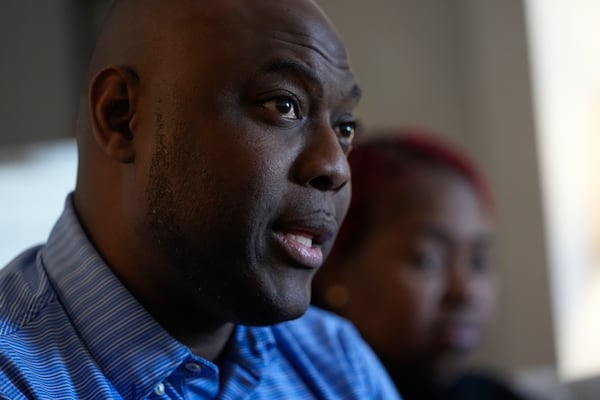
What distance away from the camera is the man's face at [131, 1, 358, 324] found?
780 millimetres

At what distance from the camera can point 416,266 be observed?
62.1 inches

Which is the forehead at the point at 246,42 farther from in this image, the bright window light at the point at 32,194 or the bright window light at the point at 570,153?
the bright window light at the point at 570,153

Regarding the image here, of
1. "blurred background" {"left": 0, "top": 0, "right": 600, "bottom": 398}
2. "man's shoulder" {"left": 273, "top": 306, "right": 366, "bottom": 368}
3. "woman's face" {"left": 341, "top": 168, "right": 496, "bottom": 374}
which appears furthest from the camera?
"blurred background" {"left": 0, "top": 0, "right": 600, "bottom": 398}

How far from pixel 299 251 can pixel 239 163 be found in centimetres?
10

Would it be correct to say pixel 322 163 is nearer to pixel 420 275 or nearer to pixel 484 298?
pixel 420 275

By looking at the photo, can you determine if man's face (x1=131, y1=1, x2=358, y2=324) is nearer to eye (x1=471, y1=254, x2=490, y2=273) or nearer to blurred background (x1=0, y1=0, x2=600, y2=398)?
eye (x1=471, y1=254, x2=490, y2=273)

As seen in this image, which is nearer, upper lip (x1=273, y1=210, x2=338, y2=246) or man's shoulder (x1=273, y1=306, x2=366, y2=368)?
upper lip (x1=273, y1=210, x2=338, y2=246)

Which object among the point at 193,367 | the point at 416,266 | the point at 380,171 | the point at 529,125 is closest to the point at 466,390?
the point at 416,266

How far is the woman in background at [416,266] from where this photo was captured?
1.57 meters

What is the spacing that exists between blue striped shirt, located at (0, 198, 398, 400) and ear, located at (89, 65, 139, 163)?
0.10 meters

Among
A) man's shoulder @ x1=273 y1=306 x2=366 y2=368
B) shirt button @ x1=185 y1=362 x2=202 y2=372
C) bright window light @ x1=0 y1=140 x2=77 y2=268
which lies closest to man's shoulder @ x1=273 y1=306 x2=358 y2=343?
man's shoulder @ x1=273 y1=306 x2=366 y2=368

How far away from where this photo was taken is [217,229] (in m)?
0.78

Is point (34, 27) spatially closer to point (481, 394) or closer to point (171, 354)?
point (481, 394)

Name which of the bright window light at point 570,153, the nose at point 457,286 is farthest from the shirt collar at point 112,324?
the bright window light at point 570,153
